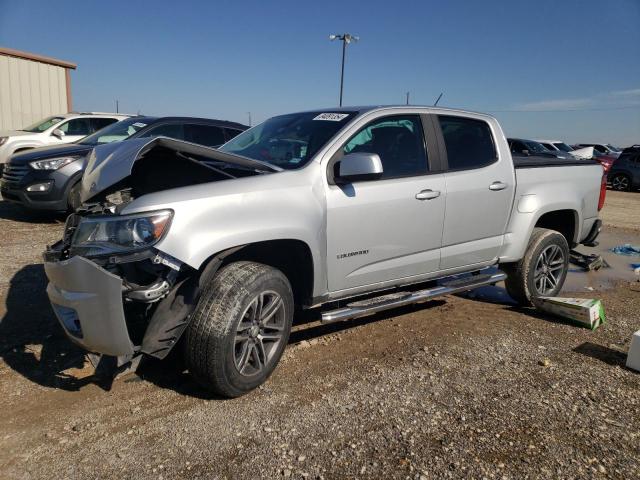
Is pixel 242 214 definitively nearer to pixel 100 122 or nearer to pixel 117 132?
pixel 117 132

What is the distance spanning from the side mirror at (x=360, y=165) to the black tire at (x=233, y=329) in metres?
0.82

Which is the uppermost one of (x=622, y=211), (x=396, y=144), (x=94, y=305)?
(x=396, y=144)

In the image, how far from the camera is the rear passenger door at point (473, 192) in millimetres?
4266

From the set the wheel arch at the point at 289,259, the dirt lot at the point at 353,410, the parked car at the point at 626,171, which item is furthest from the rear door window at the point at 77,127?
the parked car at the point at 626,171

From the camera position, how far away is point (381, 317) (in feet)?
15.8

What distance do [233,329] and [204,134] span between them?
6179 millimetres

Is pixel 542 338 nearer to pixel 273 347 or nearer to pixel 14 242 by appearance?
pixel 273 347

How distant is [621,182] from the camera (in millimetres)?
21062

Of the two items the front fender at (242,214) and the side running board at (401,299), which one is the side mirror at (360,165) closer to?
the front fender at (242,214)

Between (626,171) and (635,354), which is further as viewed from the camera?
(626,171)

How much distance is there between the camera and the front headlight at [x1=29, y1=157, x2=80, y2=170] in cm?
800

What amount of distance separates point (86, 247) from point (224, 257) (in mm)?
774

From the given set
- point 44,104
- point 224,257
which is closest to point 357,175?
point 224,257

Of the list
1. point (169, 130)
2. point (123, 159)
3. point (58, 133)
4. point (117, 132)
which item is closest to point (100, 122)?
point (58, 133)
